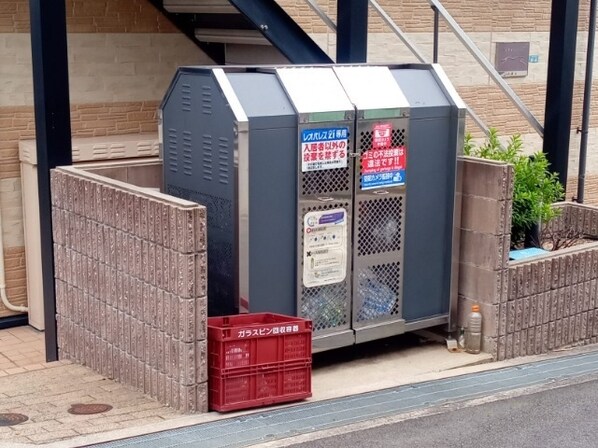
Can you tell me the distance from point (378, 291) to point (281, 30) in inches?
102

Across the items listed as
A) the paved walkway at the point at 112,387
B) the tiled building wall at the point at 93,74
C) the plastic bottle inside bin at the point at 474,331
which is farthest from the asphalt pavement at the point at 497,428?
the tiled building wall at the point at 93,74

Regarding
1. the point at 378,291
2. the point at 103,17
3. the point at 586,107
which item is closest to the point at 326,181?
the point at 378,291

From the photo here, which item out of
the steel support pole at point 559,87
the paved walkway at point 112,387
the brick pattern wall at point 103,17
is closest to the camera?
the paved walkway at point 112,387

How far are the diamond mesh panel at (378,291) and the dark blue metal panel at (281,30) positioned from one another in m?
2.23

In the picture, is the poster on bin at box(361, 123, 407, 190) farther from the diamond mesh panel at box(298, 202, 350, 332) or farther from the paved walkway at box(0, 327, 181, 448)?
the paved walkway at box(0, 327, 181, 448)

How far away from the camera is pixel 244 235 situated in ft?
24.8

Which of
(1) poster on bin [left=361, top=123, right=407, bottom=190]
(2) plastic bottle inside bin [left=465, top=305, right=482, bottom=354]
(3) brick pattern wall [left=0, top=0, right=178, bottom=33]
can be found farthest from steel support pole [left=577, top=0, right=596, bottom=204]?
(1) poster on bin [left=361, top=123, right=407, bottom=190]

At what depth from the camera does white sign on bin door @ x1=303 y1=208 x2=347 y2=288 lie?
7.92 meters

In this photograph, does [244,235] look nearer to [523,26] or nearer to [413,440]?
[413,440]

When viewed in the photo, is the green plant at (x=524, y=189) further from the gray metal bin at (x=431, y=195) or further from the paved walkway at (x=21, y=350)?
the paved walkway at (x=21, y=350)

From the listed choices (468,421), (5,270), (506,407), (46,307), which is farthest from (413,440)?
(5,270)

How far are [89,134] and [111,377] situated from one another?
3298mm

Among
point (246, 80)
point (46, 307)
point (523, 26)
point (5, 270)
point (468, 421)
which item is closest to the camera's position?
point (468, 421)

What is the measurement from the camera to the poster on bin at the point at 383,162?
8.12m
